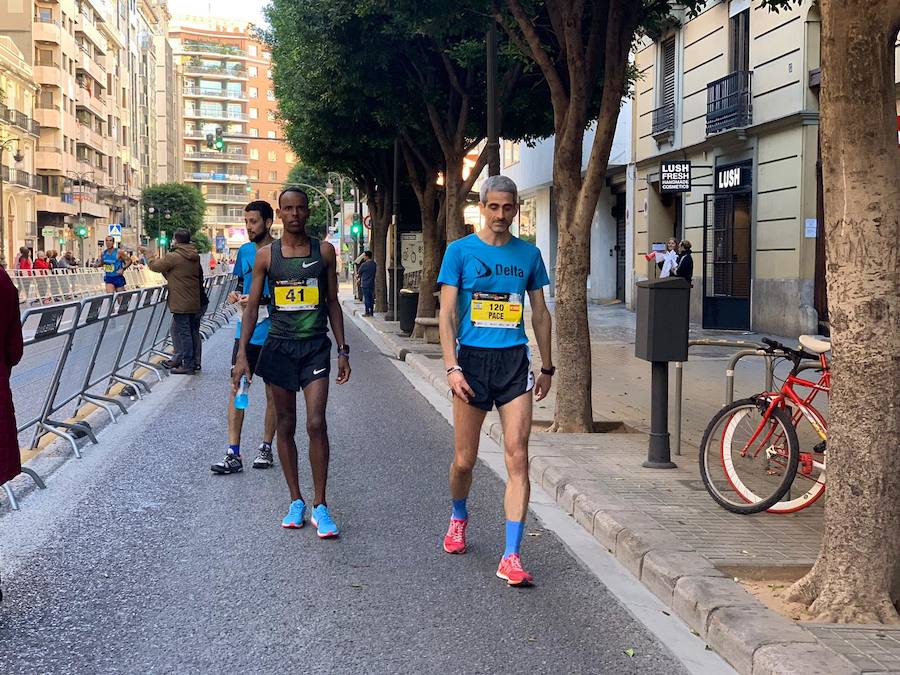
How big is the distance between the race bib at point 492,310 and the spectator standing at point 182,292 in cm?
934

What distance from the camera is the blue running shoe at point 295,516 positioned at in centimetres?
626

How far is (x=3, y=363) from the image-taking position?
4812 millimetres

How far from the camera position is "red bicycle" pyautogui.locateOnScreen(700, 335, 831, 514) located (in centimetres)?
618

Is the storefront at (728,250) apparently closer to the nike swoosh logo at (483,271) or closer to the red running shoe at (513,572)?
the nike swoosh logo at (483,271)

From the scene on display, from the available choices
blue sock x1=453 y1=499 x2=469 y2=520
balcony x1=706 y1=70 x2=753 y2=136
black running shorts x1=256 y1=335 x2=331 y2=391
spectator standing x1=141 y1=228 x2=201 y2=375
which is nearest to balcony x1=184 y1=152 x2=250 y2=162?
balcony x1=706 y1=70 x2=753 y2=136

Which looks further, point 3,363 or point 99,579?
point 99,579

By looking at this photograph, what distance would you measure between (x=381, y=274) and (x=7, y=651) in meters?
29.3

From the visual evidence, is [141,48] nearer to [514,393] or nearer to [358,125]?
[358,125]

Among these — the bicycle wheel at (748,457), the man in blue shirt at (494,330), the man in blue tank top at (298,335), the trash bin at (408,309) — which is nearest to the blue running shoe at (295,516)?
the man in blue tank top at (298,335)

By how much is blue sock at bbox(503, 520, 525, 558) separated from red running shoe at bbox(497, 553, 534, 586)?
0.03 metres

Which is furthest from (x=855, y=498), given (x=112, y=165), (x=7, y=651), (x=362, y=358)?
(x=112, y=165)

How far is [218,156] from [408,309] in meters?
114

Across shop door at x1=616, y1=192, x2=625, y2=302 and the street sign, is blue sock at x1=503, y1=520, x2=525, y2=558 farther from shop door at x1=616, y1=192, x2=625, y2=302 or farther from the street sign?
shop door at x1=616, y1=192, x2=625, y2=302

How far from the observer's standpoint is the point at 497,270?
5.38 m
